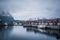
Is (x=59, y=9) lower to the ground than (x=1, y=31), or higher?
higher

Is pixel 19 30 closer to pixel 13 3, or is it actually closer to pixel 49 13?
pixel 13 3

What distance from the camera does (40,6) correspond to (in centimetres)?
253

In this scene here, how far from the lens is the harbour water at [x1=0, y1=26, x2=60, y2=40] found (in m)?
2.41

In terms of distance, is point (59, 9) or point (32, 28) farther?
point (32, 28)

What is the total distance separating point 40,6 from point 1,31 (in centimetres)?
115

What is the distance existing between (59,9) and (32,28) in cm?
82

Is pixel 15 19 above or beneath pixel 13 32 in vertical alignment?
above

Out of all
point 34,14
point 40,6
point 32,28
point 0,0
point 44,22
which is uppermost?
point 0,0

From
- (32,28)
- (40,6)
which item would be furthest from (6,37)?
(40,6)

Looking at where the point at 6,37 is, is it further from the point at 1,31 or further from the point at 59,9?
the point at 59,9

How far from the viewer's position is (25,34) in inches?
102

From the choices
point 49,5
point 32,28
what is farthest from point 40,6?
point 32,28

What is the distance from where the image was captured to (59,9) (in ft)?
8.00

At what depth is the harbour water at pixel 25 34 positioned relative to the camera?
2413 mm
